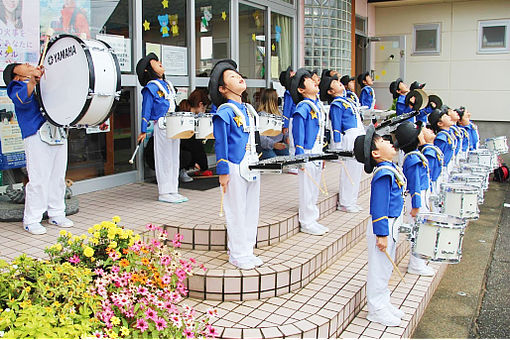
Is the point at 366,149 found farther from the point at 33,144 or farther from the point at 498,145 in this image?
the point at 498,145

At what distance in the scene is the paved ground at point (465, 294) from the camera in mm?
5070

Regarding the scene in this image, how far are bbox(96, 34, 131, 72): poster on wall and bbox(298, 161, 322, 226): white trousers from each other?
3.16 metres

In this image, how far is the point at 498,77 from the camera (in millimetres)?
14648

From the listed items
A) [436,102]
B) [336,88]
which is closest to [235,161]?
[336,88]

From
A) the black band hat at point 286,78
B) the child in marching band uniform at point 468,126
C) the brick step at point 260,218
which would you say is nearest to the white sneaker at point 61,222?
the brick step at point 260,218

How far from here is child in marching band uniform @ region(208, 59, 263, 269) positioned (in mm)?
4535

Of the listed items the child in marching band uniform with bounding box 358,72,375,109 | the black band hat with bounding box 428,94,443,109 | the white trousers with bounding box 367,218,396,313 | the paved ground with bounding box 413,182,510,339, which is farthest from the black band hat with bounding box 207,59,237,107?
the child in marching band uniform with bounding box 358,72,375,109

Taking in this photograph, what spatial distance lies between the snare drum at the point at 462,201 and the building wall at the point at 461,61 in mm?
9205

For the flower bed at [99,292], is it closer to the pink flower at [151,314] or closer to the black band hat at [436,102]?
the pink flower at [151,314]

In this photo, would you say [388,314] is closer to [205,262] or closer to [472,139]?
[205,262]

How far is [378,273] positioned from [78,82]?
10.3 feet

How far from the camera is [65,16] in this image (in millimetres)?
6617

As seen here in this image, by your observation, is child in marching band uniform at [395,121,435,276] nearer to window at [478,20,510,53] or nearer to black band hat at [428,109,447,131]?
black band hat at [428,109,447,131]

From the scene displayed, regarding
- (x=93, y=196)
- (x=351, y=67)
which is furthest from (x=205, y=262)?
(x=351, y=67)
